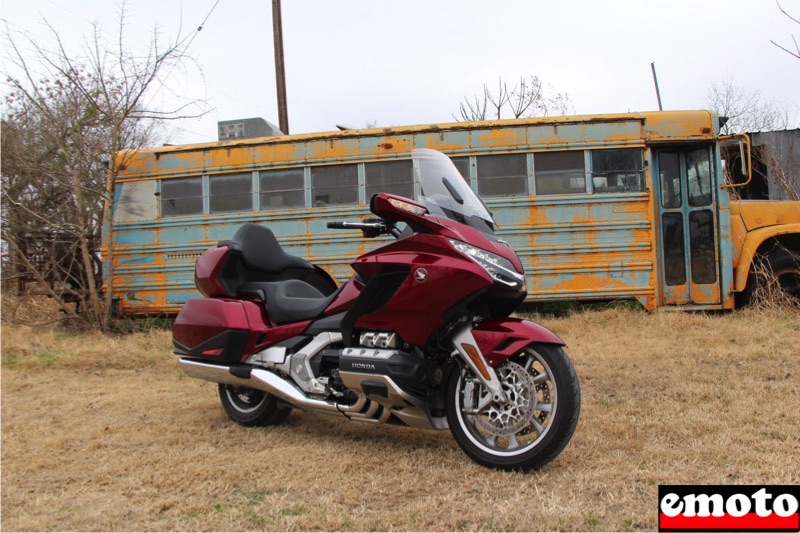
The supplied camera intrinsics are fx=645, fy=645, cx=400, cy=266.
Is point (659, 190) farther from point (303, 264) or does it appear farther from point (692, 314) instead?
point (303, 264)

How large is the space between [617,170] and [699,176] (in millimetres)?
959

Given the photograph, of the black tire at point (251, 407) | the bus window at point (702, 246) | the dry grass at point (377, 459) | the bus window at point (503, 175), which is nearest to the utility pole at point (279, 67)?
the bus window at point (503, 175)

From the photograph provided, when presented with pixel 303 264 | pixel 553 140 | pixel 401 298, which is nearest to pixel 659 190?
pixel 553 140

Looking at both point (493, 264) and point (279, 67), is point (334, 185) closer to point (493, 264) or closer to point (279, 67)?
point (493, 264)

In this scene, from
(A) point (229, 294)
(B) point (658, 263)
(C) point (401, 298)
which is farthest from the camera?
(B) point (658, 263)

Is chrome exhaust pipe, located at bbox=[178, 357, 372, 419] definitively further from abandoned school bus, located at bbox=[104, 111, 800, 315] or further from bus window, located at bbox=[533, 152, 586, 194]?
bus window, located at bbox=[533, 152, 586, 194]

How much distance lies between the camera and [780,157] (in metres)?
13.9

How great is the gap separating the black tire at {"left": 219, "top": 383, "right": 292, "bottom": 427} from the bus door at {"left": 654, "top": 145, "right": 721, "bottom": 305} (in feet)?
17.0

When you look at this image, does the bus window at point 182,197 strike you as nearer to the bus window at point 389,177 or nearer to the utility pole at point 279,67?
the bus window at point 389,177

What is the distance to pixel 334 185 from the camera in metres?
7.90

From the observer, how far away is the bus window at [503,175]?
764 centimetres

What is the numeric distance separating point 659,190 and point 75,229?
7.42 metres

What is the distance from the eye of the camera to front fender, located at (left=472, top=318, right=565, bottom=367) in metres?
2.89

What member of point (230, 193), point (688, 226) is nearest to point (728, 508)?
point (688, 226)
